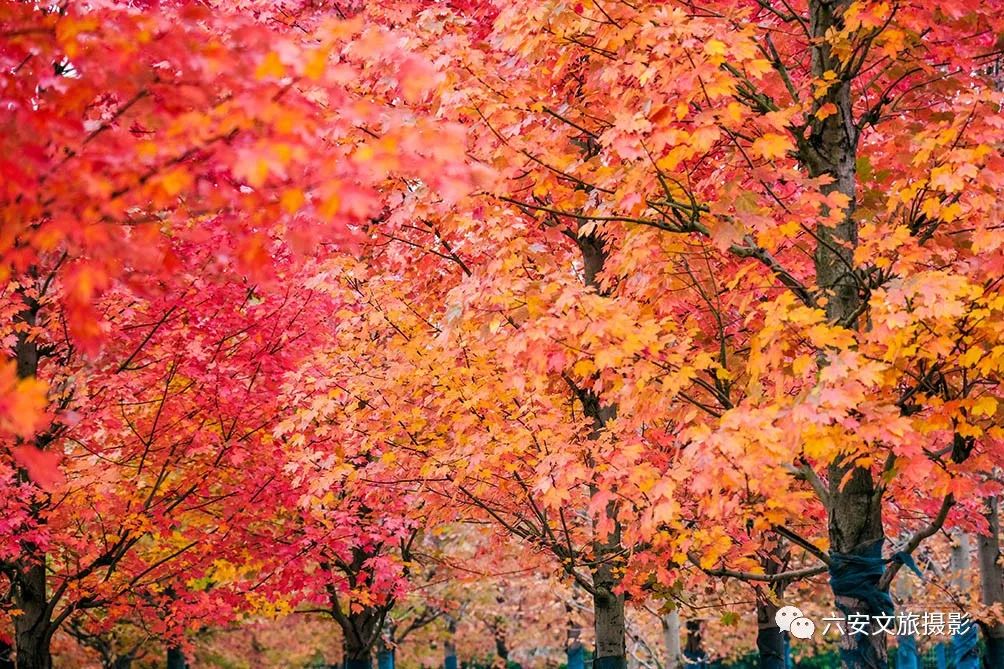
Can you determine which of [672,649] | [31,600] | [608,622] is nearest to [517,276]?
[608,622]

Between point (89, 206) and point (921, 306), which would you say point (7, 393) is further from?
point (921, 306)

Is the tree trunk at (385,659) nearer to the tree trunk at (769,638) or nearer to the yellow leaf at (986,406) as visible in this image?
the tree trunk at (769,638)

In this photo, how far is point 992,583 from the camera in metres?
14.5

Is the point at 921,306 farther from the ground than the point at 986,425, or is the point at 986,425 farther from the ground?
the point at 921,306

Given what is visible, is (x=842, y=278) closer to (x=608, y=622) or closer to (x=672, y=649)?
(x=608, y=622)

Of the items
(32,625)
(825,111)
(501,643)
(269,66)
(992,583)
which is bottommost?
(501,643)

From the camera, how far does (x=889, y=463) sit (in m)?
6.86

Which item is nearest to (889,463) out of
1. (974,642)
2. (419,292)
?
(419,292)

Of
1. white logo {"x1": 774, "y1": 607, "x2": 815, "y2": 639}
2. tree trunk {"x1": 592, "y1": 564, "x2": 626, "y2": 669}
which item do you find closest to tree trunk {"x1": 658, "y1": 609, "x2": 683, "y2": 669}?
tree trunk {"x1": 592, "y1": 564, "x2": 626, "y2": 669}

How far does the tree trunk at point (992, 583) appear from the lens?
47.3 feet

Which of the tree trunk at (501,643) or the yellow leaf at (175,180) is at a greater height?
the yellow leaf at (175,180)

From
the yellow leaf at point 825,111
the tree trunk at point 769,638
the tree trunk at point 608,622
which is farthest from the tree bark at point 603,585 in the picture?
the tree trunk at point 769,638

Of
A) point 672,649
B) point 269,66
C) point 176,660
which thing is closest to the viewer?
point 269,66

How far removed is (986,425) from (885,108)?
2924 millimetres
